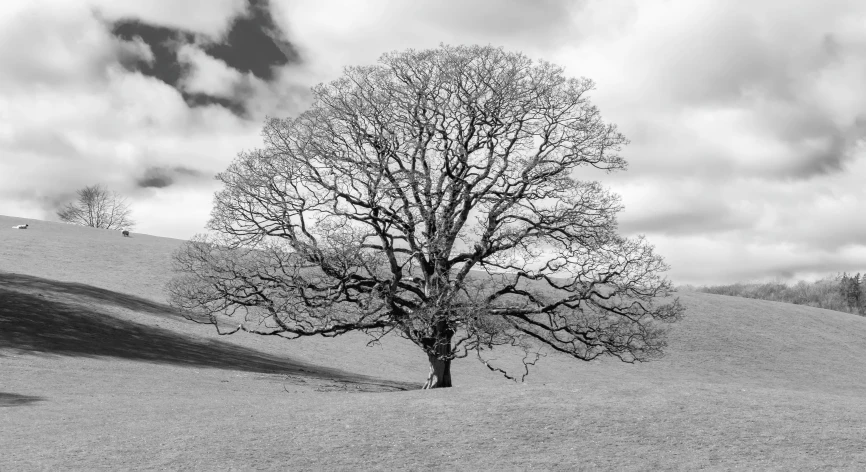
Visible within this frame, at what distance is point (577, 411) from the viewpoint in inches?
657

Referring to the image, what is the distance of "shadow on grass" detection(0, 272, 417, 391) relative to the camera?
3153 centimetres

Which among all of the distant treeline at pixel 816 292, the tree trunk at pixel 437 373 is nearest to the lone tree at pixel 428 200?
the tree trunk at pixel 437 373

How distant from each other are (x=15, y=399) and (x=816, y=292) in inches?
4947

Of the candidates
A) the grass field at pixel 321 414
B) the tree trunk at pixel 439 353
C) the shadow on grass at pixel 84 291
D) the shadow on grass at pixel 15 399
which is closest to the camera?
the grass field at pixel 321 414

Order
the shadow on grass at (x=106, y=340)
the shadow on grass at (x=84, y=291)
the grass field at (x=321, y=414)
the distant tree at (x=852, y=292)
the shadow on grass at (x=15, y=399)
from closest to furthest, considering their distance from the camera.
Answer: the grass field at (x=321, y=414), the shadow on grass at (x=15, y=399), the shadow on grass at (x=106, y=340), the shadow on grass at (x=84, y=291), the distant tree at (x=852, y=292)

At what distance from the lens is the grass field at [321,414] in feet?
45.3

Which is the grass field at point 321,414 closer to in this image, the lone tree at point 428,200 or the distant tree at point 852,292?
the lone tree at point 428,200

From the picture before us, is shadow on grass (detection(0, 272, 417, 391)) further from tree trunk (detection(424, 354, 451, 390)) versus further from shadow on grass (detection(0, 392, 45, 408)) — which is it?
shadow on grass (detection(0, 392, 45, 408))

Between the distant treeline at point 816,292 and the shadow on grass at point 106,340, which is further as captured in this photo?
the distant treeline at point 816,292

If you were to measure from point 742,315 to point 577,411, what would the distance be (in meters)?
51.6

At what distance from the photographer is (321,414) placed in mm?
17141

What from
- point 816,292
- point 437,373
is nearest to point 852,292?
point 816,292

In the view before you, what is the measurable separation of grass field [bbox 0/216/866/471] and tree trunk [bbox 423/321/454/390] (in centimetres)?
203

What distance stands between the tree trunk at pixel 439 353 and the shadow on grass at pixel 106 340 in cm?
554
